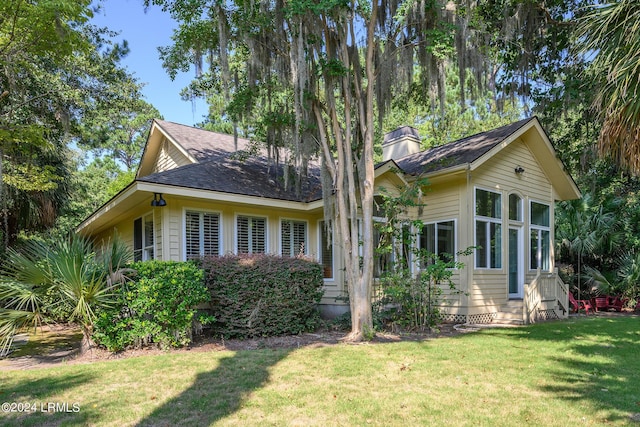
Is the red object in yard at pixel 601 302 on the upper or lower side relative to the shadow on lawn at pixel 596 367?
lower

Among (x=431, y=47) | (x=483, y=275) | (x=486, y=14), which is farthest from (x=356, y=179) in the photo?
(x=486, y=14)

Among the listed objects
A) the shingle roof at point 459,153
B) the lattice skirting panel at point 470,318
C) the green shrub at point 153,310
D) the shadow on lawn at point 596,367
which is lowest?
the lattice skirting panel at point 470,318

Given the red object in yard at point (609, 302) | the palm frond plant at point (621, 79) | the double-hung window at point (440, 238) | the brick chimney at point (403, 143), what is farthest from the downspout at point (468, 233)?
the red object in yard at point (609, 302)

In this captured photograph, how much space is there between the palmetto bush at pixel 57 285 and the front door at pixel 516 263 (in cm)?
972

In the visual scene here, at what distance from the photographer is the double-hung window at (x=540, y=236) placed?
38.8ft

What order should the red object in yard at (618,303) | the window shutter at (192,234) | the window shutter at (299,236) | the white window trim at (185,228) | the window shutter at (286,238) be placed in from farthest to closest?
1. the red object in yard at (618,303)
2. the window shutter at (299,236)
3. the window shutter at (286,238)
4. the window shutter at (192,234)
5. the white window trim at (185,228)

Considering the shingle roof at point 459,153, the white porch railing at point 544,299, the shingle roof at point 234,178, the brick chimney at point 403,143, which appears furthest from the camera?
the brick chimney at point 403,143

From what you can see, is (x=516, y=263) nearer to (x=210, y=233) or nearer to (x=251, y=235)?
(x=251, y=235)

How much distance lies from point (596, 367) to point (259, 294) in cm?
532

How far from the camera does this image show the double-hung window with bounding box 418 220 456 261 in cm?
1028

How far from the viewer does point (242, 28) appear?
839cm

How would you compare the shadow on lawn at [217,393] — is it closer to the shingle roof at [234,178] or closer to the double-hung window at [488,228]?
the shingle roof at [234,178]

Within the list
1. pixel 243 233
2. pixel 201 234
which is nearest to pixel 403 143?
pixel 243 233

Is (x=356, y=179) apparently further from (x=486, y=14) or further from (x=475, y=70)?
(x=486, y=14)
